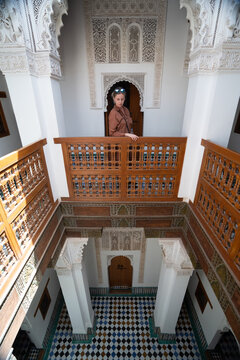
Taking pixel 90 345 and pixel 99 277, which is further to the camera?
pixel 99 277

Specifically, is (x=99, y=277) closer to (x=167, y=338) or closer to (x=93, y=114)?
(x=167, y=338)

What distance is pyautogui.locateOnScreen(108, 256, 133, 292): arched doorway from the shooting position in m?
3.78

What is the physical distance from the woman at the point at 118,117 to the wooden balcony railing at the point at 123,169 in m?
0.23

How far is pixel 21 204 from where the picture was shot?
149cm

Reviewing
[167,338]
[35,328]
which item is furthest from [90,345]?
[167,338]

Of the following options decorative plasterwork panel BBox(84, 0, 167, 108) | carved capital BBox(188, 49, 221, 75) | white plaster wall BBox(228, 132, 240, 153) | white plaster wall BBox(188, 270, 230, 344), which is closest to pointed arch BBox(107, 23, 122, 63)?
decorative plasterwork panel BBox(84, 0, 167, 108)

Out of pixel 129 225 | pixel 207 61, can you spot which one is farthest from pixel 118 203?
pixel 207 61

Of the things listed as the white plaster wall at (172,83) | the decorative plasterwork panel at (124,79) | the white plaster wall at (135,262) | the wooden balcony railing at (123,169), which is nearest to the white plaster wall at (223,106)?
the wooden balcony railing at (123,169)

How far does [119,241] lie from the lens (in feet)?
10.8

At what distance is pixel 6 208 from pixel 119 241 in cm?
228

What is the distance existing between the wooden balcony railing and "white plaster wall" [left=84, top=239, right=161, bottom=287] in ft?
5.16

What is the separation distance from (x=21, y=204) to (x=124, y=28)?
2695 mm

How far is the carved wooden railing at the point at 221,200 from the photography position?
4.54 feet

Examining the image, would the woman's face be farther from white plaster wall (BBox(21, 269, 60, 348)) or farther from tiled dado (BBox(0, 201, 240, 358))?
white plaster wall (BBox(21, 269, 60, 348))
